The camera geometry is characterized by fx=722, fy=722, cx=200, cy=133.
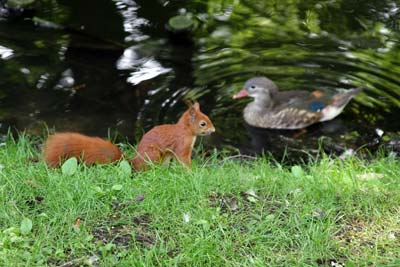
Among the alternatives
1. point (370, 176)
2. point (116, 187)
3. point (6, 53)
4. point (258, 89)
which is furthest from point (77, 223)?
point (6, 53)

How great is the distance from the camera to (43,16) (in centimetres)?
895

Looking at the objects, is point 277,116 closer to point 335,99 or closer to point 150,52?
point 335,99

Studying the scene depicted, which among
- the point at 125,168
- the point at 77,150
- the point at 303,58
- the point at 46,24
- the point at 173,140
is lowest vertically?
the point at 46,24

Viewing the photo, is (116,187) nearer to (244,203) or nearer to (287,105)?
(244,203)

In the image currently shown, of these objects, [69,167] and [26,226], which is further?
[69,167]

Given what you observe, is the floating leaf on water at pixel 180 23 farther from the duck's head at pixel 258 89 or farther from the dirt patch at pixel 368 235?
the dirt patch at pixel 368 235

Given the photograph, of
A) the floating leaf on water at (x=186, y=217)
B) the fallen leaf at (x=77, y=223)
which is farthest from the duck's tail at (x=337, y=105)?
the fallen leaf at (x=77, y=223)

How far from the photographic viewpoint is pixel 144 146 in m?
5.27

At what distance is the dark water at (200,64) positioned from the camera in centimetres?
708

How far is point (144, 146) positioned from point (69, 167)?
0.93 metres

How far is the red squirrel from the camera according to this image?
488cm

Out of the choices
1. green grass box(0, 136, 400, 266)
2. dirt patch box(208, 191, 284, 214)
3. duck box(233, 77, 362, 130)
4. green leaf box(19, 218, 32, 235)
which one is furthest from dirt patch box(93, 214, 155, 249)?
duck box(233, 77, 362, 130)

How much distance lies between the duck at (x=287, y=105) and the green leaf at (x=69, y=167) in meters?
3.07

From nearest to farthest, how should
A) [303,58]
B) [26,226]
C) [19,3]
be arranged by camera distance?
[26,226]
[303,58]
[19,3]
